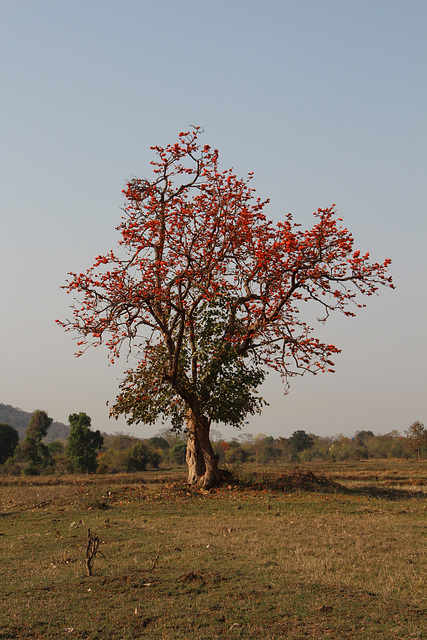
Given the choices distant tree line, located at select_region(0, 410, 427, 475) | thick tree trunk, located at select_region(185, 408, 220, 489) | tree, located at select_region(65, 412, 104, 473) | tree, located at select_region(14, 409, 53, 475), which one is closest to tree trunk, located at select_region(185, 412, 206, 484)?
thick tree trunk, located at select_region(185, 408, 220, 489)

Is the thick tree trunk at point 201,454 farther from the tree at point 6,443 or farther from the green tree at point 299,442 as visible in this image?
the green tree at point 299,442

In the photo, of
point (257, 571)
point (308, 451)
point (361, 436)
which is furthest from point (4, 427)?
point (361, 436)

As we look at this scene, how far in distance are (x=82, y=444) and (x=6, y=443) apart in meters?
11.9

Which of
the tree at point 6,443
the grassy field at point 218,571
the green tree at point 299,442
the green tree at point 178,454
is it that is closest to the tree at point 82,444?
the tree at point 6,443

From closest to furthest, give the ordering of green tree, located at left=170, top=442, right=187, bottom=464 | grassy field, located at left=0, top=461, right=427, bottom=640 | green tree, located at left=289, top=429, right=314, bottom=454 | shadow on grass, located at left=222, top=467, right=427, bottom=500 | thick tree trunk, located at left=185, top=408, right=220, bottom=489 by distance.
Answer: grassy field, located at left=0, top=461, right=427, bottom=640
shadow on grass, located at left=222, top=467, right=427, bottom=500
thick tree trunk, located at left=185, top=408, right=220, bottom=489
green tree, located at left=170, top=442, right=187, bottom=464
green tree, located at left=289, top=429, right=314, bottom=454

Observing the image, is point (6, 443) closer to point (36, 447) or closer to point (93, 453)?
point (36, 447)

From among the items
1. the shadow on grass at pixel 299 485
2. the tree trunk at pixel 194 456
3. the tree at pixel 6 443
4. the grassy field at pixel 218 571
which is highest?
the tree at pixel 6 443

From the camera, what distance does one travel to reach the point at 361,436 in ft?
392

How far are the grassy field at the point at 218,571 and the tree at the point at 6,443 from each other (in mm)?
40907

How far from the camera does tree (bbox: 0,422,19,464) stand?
5712 centimetres

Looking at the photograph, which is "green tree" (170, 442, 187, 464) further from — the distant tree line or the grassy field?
the grassy field

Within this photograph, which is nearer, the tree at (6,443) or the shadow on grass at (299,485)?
the shadow on grass at (299,485)

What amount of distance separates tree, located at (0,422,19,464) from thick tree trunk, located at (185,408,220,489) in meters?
39.4

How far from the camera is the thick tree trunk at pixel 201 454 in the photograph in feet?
75.6
